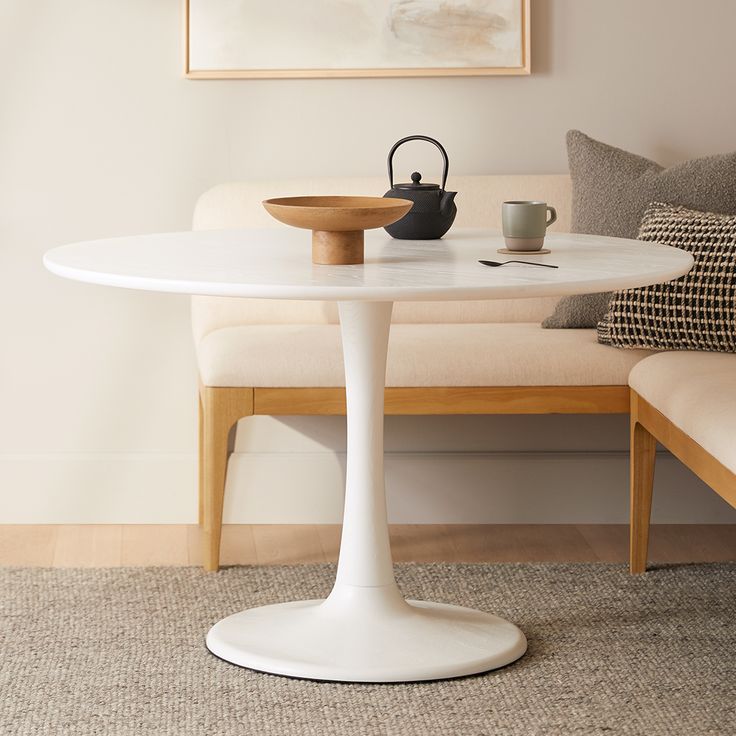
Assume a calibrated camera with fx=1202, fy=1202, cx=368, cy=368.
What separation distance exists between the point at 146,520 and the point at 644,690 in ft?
5.02

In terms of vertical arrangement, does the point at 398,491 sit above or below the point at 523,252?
below

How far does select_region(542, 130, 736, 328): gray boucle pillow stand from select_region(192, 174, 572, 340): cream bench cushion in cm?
14

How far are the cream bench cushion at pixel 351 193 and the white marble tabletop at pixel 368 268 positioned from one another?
63 centimetres

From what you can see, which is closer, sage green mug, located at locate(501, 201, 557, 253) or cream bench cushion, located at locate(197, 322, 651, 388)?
sage green mug, located at locate(501, 201, 557, 253)

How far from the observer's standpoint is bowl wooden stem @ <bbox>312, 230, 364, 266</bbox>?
1837 millimetres

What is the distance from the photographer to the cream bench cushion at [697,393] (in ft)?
6.54

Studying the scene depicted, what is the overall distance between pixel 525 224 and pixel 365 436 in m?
0.45

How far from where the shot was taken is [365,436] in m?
2.08

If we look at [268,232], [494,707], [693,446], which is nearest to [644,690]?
[494,707]

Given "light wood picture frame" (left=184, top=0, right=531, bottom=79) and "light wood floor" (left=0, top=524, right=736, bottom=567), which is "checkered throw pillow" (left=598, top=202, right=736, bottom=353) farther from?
"light wood picture frame" (left=184, top=0, right=531, bottom=79)

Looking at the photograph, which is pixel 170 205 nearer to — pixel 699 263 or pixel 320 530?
pixel 320 530

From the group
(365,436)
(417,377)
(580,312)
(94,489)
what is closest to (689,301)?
→ (580,312)

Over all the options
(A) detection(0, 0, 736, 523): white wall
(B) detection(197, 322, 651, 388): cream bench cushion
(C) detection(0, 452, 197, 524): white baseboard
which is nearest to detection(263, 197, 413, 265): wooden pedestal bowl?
(B) detection(197, 322, 651, 388): cream bench cushion

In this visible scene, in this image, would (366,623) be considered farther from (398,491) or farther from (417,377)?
(398,491)
